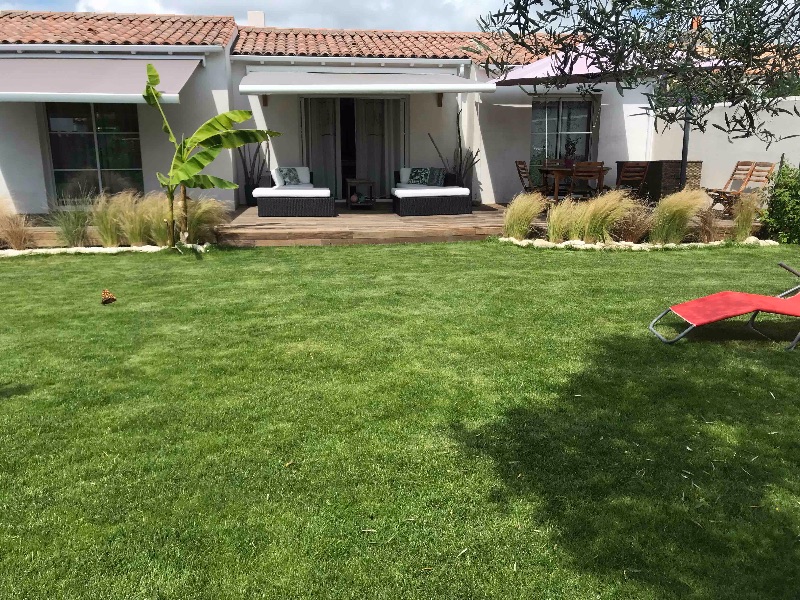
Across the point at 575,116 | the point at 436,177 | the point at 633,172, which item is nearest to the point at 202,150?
the point at 436,177

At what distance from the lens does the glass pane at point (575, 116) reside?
19125 mm

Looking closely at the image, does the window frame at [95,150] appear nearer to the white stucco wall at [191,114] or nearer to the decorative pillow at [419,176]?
the white stucco wall at [191,114]

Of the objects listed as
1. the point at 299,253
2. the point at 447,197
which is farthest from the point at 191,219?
the point at 447,197

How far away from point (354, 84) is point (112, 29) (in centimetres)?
733

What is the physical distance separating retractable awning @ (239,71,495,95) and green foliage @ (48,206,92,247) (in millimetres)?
4476

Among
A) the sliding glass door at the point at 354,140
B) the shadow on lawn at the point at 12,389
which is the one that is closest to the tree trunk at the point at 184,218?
the sliding glass door at the point at 354,140

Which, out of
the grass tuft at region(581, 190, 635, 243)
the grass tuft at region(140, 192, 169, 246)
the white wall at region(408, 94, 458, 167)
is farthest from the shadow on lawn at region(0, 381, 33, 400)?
the white wall at region(408, 94, 458, 167)

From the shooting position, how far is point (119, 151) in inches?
671

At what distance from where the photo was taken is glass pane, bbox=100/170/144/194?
17141 mm

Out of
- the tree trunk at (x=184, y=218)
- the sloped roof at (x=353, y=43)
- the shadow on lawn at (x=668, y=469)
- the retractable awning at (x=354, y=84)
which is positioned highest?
the sloped roof at (x=353, y=43)

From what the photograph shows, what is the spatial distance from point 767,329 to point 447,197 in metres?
9.63

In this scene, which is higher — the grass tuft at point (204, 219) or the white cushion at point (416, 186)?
the white cushion at point (416, 186)

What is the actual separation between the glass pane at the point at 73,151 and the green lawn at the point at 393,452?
30.6 ft

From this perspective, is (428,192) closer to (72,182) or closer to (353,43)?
(353,43)
